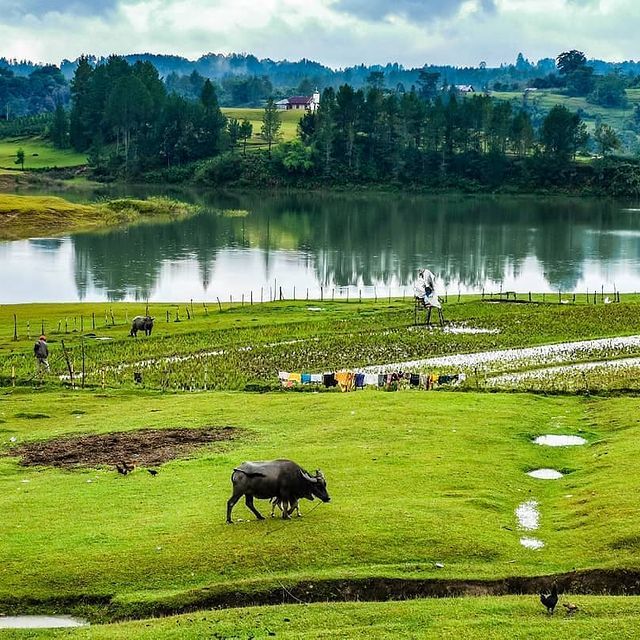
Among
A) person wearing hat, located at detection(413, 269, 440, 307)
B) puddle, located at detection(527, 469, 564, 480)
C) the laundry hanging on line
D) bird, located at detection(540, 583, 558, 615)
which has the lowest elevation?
the laundry hanging on line

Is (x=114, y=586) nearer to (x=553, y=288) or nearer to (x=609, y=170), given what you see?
(x=553, y=288)

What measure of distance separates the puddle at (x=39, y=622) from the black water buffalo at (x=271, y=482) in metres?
4.46

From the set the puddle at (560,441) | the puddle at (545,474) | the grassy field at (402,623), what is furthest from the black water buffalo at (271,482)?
the puddle at (560,441)

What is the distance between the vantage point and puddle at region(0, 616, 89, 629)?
17.5 m

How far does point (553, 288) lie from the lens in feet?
267

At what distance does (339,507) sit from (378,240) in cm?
9083

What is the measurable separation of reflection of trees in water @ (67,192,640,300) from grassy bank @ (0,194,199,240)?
6.78 meters

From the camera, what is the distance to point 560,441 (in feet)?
98.9

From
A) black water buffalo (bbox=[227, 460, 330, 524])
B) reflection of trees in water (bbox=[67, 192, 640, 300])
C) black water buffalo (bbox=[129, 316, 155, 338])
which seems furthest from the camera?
reflection of trees in water (bbox=[67, 192, 640, 300])

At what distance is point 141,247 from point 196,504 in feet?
272

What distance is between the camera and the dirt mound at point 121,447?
28.1 m

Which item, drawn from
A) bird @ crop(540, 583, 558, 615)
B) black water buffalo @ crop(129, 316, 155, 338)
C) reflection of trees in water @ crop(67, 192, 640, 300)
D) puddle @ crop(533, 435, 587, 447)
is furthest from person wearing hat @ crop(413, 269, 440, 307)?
bird @ crop(540, 583, 558, 615)

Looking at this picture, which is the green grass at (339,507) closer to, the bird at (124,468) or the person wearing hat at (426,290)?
the bird at (124,468)

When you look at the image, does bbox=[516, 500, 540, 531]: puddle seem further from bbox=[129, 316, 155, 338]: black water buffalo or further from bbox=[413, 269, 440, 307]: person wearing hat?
bbox=[413, 269, 440, 307]: person wearing hat
